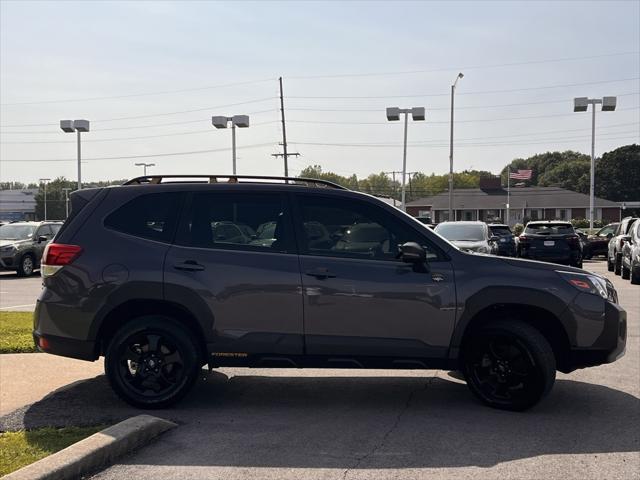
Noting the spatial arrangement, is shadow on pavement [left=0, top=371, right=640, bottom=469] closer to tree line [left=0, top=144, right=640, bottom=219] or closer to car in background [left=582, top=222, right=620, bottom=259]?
car in background [left=582, top=222, right=620, bottom=259]

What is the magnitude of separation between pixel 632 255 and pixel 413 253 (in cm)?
1392

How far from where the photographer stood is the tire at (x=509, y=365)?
218 inches

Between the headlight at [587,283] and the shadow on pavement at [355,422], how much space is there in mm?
1088

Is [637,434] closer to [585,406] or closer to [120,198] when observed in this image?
[585,406]

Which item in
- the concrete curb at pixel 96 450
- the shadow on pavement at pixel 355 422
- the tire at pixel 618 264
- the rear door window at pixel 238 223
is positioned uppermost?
the rear door window at pixel 238 223

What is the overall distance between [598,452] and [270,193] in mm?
3435

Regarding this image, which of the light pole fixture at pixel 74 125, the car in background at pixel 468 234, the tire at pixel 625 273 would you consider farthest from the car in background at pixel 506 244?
the light pole fixture at pixel 74 125

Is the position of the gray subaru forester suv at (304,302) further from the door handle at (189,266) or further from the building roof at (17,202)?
the building roof at (17,202)

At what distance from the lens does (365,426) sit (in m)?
5.31

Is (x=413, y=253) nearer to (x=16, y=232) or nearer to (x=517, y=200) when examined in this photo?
(x=16, y=232)

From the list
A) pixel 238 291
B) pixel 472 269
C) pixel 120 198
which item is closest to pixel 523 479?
pixel 472 269

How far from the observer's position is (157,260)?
5629 millimetres

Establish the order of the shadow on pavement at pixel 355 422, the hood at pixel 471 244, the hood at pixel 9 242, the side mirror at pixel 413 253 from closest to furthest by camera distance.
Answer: the shadow on pavement at pixel 355 422, the side mirror at pixel 413 253, the hood at pixel 471 244, the hood at pixel 9 242

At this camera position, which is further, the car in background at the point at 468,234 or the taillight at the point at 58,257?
the car in background at the point at 468,234
